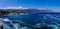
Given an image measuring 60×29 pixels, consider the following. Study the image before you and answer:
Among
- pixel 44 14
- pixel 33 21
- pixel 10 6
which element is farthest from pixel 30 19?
pixel 10 6

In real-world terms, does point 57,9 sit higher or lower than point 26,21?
higher

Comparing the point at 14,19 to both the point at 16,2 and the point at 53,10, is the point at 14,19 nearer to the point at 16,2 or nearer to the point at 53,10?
the point at 16,2

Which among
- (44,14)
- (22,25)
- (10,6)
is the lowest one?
(22,25)

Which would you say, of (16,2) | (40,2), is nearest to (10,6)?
(16,2)

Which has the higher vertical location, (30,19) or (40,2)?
(40,2)

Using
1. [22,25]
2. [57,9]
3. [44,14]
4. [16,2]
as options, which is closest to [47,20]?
[44,14]

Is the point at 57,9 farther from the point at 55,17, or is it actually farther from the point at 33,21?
the point at 33,21

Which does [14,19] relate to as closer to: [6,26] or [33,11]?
[6,26]
